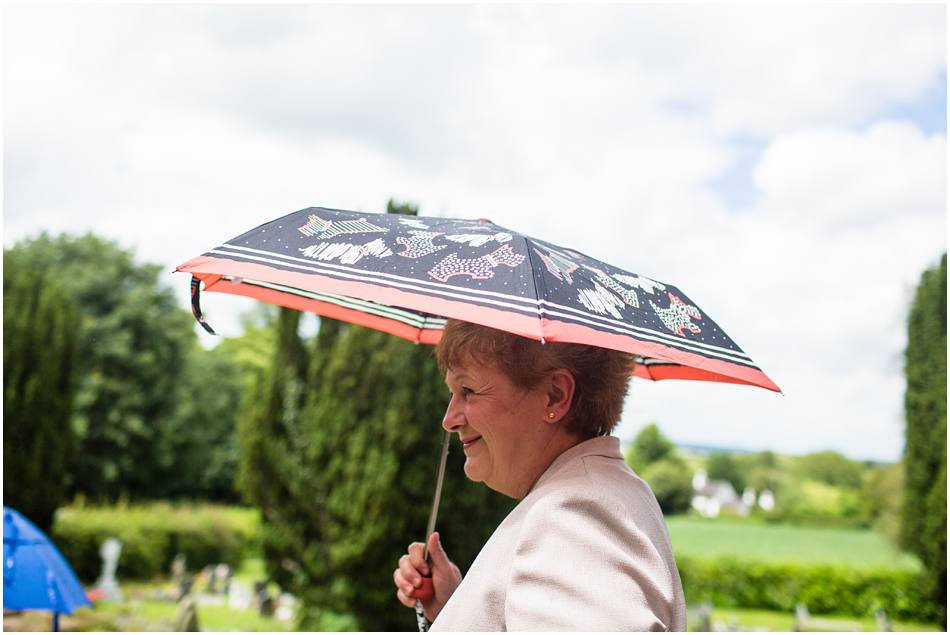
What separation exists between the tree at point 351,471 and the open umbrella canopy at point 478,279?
593cm

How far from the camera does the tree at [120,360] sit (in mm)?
23500

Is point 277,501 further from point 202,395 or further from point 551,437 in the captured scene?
point 202,395

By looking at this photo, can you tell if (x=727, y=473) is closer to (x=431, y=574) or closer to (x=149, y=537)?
(x=149, y=537)

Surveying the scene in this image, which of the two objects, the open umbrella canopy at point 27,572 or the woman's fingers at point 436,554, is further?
the open umbrella canopy at point 27,572

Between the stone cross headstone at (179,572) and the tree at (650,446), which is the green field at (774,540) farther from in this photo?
the stone cross headstone at (179,572)

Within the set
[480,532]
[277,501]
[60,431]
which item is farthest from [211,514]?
[480,532]

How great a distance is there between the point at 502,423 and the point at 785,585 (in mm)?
17505

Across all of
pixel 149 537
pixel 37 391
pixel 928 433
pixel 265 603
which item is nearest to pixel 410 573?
pixel 265 603

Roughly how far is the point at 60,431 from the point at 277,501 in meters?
5.87

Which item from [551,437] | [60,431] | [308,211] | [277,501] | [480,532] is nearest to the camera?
[551,437]

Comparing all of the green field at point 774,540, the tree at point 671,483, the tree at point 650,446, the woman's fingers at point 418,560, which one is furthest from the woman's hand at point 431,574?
the tree at point 650,446

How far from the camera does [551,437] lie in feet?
5.74

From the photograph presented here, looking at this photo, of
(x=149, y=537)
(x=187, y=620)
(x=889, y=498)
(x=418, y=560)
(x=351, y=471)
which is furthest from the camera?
(x=889, y=498)

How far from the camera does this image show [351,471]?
8359 millimetres
